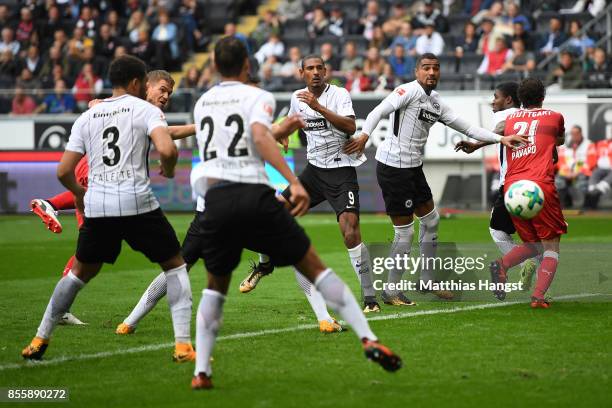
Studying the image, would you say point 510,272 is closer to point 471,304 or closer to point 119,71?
point 471,304

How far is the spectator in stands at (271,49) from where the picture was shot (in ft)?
91.7

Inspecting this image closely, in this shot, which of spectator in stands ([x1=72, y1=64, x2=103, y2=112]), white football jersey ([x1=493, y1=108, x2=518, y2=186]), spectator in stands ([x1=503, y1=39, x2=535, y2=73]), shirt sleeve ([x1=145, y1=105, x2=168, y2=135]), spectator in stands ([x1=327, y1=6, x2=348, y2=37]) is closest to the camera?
shirt sleeve ([x1=145, y1=105, x2=168, y2=135])

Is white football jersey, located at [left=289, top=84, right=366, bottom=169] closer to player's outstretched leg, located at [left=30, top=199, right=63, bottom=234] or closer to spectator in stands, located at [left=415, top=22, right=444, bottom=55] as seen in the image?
player's outstretched leg, located at [left=30, top=199, right=63, bottom=234]

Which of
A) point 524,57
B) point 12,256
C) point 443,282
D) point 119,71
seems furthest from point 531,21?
point 119,71

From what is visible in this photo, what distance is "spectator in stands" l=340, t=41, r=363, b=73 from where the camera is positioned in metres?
26.2

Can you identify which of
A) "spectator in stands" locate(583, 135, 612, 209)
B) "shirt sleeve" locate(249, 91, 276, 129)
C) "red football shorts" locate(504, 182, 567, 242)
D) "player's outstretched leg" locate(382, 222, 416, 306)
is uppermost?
"shirt sleeve" locate(249, 91, 276, 129)

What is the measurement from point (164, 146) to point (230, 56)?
943mm

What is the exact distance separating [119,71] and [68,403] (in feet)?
8.43

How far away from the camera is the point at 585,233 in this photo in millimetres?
18266

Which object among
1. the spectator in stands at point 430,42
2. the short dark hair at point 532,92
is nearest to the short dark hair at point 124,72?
the short dark hair at point 532,92

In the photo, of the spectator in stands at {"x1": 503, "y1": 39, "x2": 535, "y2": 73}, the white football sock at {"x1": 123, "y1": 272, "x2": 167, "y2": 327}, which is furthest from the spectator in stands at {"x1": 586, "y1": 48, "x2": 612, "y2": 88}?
the white football sock at {"x1": 123, "y1": 272, "x2": 167, "y2": 327}

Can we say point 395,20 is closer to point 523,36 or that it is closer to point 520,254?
point 523,36

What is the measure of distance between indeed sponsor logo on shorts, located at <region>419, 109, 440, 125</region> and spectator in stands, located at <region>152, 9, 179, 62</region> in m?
18.5

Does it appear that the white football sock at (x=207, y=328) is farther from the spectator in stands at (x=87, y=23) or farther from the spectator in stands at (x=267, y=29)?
the spectator in stands at (x=87, y=23)
